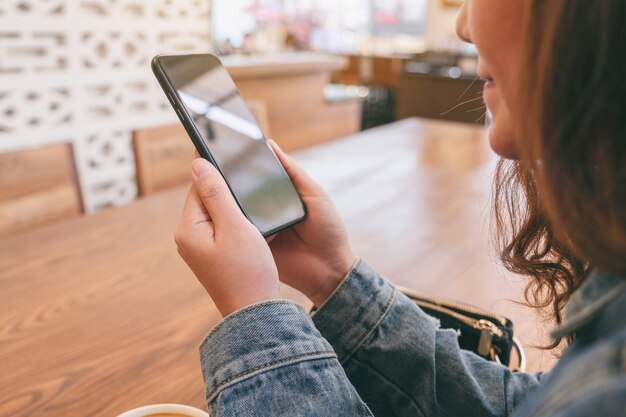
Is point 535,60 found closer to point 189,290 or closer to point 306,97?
point 189,290

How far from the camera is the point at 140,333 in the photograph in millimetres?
763

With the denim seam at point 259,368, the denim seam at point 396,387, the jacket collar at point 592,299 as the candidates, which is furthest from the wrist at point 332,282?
the jacket collar at point 592,299

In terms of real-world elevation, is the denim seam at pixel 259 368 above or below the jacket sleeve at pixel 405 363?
above

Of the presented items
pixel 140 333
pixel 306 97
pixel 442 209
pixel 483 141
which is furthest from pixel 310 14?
pixel 140 333

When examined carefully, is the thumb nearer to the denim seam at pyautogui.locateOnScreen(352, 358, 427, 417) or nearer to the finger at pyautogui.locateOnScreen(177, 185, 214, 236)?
the finger at pyautogui.locateOnScreen(177, 185, 214, 236)

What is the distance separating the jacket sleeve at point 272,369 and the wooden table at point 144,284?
19 cm

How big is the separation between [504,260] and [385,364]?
0.21m

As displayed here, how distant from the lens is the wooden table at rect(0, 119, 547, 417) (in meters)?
0.66

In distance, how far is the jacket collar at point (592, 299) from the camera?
35cm

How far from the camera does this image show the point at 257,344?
487 millimetres

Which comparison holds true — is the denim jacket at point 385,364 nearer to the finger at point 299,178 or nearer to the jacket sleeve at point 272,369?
the jacket sleeve at point 272,369

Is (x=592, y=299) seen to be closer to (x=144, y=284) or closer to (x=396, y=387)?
(x=396, y=387)

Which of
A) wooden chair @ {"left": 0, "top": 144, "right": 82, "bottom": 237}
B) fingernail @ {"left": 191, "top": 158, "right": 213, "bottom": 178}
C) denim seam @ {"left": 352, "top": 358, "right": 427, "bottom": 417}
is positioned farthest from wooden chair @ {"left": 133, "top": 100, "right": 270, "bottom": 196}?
denim seam @ {"left": 352, "top": 358, "right": 427, "bottom": 417}

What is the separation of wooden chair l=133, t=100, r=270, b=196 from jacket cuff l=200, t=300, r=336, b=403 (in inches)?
43.1
